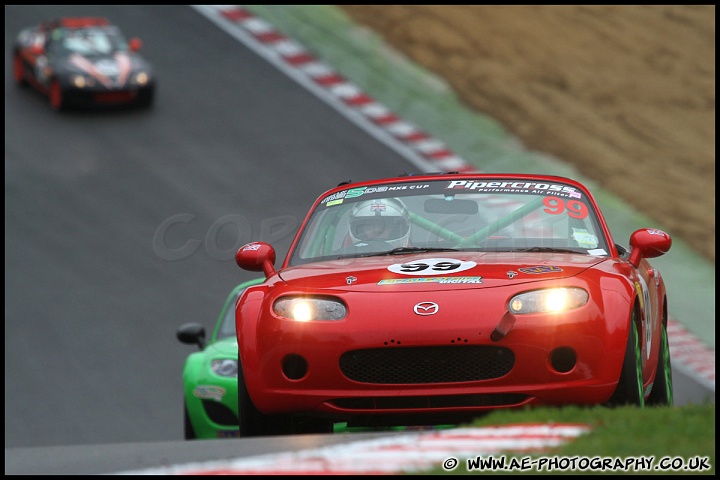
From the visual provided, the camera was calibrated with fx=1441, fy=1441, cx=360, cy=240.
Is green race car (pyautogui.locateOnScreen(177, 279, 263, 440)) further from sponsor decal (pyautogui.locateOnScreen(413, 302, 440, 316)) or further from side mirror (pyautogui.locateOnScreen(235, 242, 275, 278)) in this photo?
sponsor decal (pyautogui.locateOnScreen(413, 302, 440, 316))

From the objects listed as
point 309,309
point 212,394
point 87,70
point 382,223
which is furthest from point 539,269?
point 87,70

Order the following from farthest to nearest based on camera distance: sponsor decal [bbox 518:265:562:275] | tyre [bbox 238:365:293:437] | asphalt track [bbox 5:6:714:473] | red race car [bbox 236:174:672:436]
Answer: asphalt track [bbox 5:6:714:473]
tyre [bbox 238:365:293:437]
sponsor decal [bbox 518:265:562:275]
red race car [bbox 236:174:672:436]

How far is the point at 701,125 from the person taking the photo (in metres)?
21.8

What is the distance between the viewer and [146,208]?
18.2 meters

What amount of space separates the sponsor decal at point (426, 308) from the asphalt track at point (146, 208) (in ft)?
20.9

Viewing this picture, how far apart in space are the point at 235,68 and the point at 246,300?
54.2 ft

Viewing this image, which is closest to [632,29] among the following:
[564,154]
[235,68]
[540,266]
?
[564,154]

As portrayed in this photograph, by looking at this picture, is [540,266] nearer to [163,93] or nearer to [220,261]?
[220,261]

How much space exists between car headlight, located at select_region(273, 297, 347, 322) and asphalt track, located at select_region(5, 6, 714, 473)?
6025 mm

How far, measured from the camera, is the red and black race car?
21.6 meters

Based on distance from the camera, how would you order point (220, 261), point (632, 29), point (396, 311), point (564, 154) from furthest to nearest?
point (632, 29) < point (564, 154) < point (220, 261) < point (396, 311)

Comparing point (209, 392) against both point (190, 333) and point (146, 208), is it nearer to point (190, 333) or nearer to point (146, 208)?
point (190, 333)

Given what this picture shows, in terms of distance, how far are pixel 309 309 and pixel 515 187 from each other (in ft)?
5.86

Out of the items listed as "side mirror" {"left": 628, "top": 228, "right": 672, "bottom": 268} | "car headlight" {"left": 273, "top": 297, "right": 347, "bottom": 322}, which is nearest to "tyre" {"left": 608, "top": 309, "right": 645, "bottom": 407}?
"side mirror" {"left": 628, "top": 228, "right": 672, "bottom": 268}
